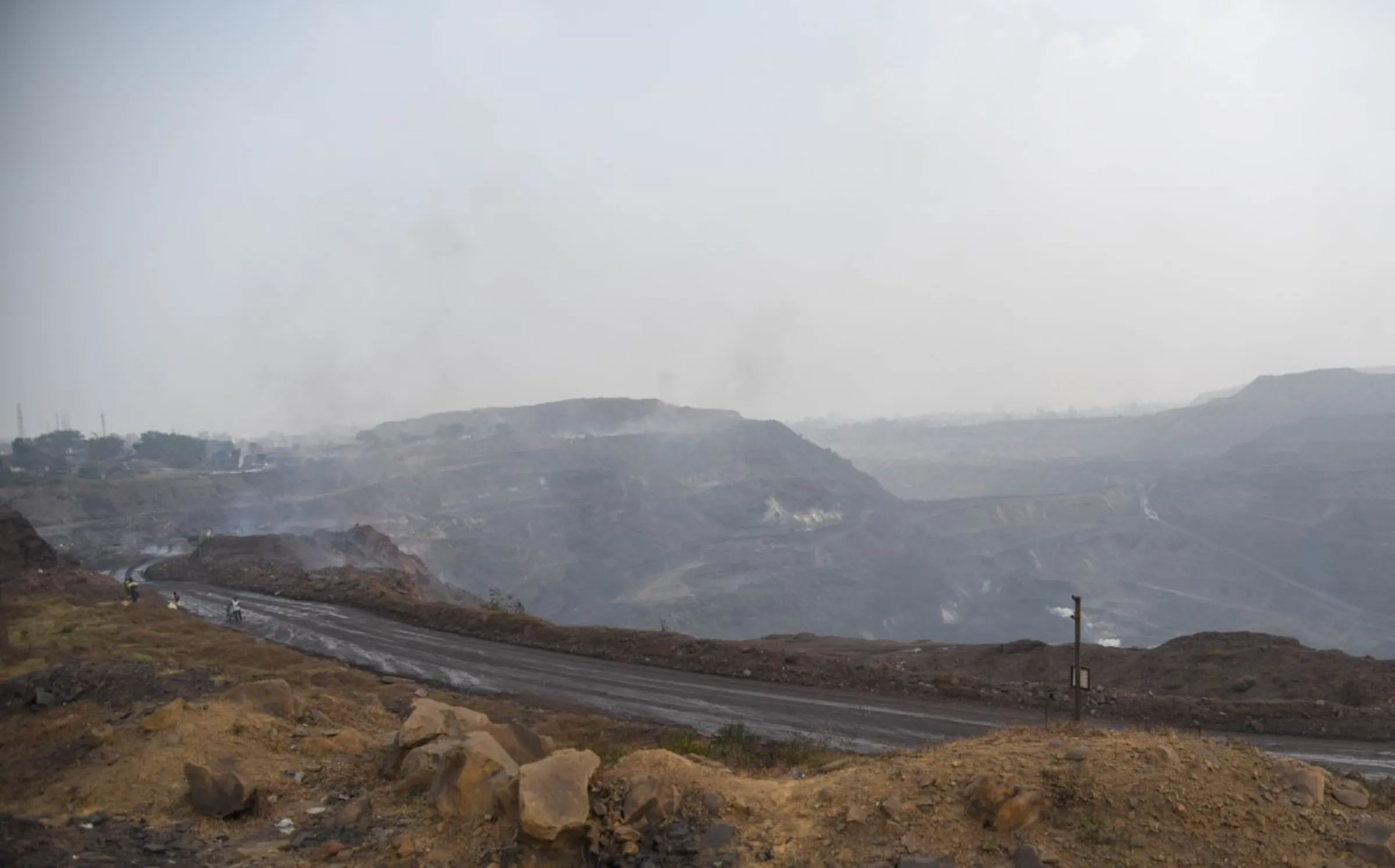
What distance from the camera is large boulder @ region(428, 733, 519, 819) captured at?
7543 mm

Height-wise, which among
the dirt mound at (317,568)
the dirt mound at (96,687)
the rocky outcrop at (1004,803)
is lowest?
the dirt mound at (317,568)

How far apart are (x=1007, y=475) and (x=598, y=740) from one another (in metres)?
122

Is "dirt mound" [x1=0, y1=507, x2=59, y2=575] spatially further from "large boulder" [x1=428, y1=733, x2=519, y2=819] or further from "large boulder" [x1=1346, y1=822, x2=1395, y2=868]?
"large boulder" [x1=1346, y1=822, x2=1395, y2=868]

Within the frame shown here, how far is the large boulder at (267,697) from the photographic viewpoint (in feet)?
36.4

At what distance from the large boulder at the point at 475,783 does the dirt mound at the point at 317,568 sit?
2197cm

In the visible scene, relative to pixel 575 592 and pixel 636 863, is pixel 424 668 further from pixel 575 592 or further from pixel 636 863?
pixel 575 592

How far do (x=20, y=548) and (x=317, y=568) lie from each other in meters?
12.8

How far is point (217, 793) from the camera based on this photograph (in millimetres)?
8320

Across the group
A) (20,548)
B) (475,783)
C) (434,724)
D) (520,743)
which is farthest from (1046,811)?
(20,548)

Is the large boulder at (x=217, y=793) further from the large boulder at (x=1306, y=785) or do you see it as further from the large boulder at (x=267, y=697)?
the large boulder at (x=1306, y=785)

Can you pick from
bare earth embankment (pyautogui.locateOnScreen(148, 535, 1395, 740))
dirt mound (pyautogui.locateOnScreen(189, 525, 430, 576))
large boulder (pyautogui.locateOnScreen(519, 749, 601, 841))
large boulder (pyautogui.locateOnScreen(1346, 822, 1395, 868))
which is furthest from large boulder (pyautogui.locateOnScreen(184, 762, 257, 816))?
dirt mound (pyautogui.locateOnScreen(189, 525, 430, 576))

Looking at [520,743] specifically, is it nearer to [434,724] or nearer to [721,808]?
[434,724]

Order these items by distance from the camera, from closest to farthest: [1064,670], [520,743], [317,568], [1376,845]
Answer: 1. [1376,845]
2. [520,743]
3. [1064,670]
4. [317,568]

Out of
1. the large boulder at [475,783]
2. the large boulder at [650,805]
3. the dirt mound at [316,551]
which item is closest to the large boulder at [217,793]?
the large boulder at [475,783]
